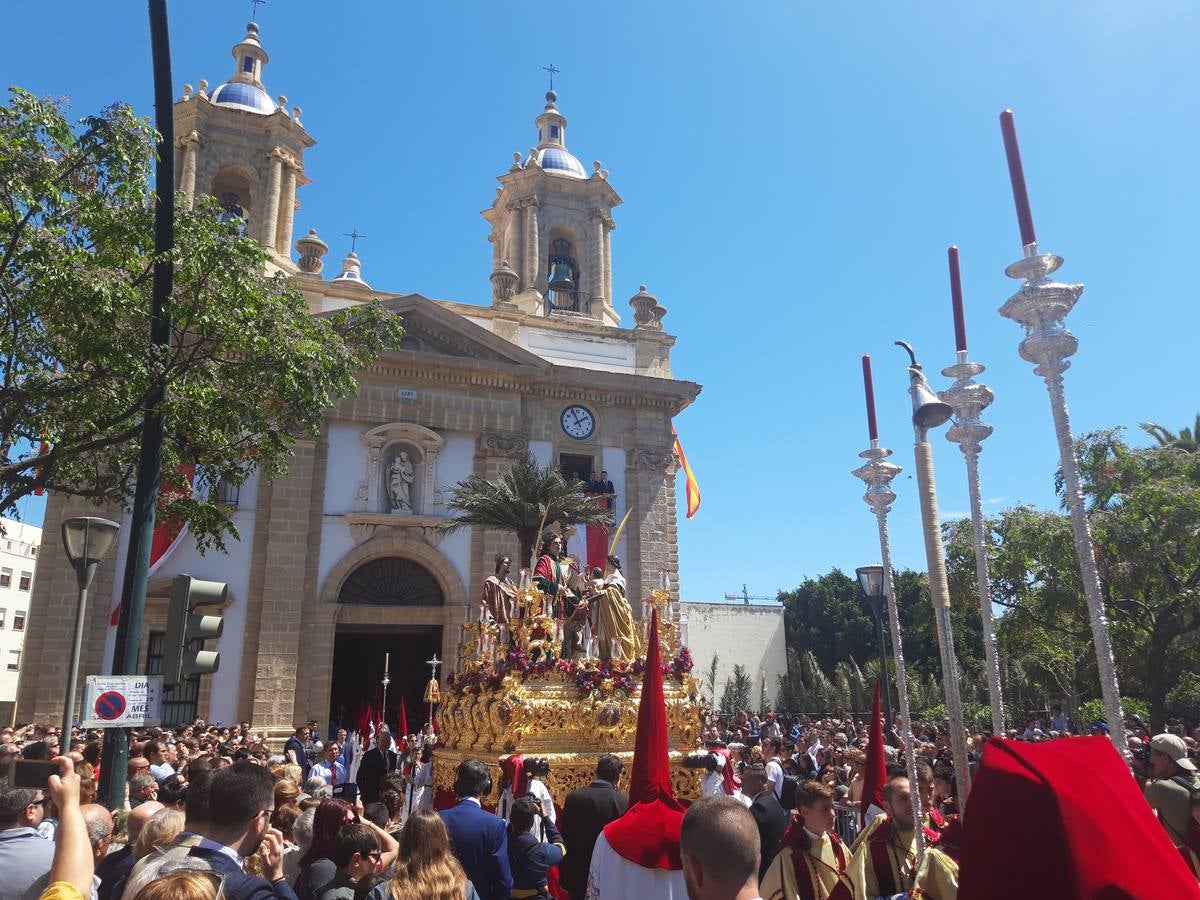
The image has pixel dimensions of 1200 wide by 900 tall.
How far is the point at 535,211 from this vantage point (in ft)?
100

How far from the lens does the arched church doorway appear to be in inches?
913

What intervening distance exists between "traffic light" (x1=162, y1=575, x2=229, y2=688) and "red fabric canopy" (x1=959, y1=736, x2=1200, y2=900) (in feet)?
20.8

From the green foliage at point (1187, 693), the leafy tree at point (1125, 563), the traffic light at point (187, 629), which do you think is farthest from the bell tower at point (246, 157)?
the green foliage at point (1187, 693)

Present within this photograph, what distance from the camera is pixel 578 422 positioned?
26.5 metres

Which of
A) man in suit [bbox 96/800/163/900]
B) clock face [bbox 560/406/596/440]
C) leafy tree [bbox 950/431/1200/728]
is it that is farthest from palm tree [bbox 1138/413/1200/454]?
man in suit [bbox 96/800/163/900]

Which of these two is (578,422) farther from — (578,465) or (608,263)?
(608,263)

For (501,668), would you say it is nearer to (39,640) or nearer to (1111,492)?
(39,640)

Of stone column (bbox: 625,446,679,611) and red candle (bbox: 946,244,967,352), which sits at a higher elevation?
stone column (bbox: 625,446,679,611)

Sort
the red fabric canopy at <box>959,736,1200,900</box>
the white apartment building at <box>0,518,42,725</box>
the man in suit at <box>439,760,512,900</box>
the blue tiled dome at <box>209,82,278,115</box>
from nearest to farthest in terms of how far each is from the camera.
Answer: the red fabric canopy at <box>959,736,1200,900</box>
the man in suit at <box>439,760,512,900</box>
the blue tiled dome at <box>209,82,278,115</box>
the white apartment building at <box>0,518,42,725</box>

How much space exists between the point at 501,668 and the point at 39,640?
625 inches

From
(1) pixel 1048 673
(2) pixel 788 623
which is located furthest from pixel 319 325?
(2) pixel 788 623

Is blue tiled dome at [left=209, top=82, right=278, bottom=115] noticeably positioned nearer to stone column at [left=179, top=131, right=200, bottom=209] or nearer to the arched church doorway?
stone column at [left=179, top=131, right=200, bottom=209]

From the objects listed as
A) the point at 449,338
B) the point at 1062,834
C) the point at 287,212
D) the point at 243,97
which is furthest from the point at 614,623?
the point at 243,97

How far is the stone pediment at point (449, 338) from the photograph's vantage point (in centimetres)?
2478
